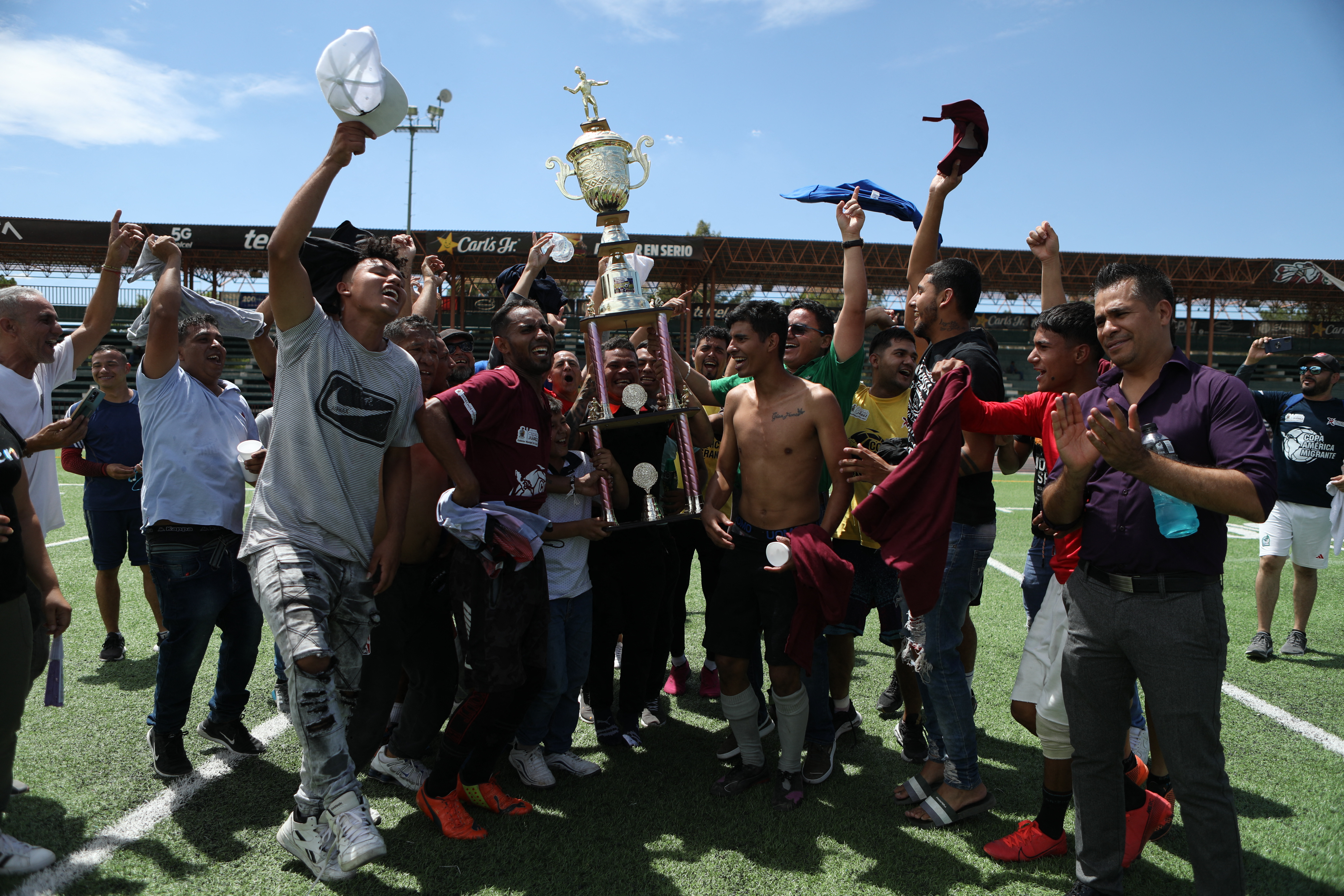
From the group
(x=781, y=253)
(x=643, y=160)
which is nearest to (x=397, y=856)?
(x=643, y=160)

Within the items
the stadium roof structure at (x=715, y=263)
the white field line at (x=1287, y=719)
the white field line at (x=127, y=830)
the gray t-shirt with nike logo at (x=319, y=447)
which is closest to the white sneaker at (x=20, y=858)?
the white field line at (x=127, y=830)

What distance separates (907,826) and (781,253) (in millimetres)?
28899

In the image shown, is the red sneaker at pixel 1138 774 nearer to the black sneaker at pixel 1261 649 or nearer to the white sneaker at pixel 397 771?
the white sneaker at pixel 397 771

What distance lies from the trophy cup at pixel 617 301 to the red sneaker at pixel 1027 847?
207cm

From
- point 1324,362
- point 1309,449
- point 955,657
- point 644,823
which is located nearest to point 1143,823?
point 955,657

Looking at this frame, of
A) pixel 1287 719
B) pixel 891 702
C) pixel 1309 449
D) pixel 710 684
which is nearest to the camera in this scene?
pixel 1287 719

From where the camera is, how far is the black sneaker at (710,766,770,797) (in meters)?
4.08

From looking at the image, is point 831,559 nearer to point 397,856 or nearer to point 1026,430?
point 1026,430

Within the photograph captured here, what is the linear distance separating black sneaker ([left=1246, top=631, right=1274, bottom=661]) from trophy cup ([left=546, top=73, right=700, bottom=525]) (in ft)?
15.8

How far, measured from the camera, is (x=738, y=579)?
4.14m

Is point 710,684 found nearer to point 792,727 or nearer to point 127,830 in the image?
point 792,727

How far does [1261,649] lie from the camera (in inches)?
249

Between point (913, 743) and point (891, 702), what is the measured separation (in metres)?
0.76

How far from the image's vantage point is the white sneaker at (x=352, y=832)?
2904 mm
